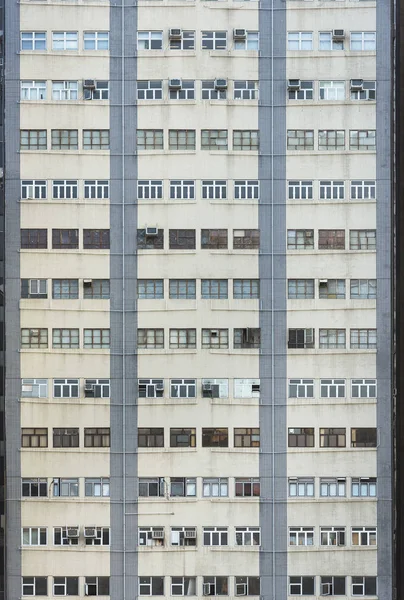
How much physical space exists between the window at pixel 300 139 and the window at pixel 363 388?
8747 mm

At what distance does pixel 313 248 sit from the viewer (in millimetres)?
17594

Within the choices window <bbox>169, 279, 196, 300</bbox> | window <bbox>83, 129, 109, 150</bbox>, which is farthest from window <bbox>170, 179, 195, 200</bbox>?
→ window <bbox>169, 279, 196, 300</bbox>

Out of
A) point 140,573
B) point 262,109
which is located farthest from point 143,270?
point 140,573

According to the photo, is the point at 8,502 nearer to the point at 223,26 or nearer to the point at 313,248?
the point at 313,248

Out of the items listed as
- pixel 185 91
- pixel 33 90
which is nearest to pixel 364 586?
pixel 185 91

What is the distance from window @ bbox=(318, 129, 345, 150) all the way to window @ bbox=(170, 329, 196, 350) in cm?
833

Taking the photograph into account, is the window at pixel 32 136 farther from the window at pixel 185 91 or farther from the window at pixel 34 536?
the window at pixel 34 536

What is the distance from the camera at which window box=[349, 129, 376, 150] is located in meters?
17.6

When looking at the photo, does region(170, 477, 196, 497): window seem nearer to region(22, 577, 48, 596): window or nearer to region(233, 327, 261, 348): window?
region(233, 327, 261, 348): window

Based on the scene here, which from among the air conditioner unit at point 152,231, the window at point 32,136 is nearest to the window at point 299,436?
the air conditioner unit at point 152,231

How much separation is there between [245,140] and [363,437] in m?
11.6

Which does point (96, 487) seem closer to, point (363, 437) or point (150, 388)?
point (150, 388)

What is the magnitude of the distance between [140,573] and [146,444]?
182 inches

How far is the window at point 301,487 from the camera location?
57.0 feet
